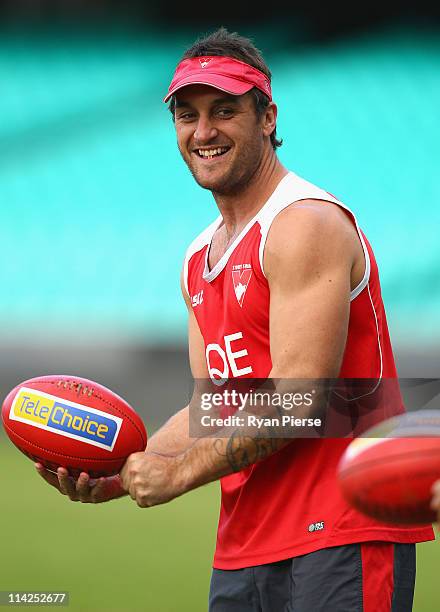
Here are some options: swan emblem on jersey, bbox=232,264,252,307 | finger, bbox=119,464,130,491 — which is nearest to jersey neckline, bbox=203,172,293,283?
swan emblem on jersey, bbox=232,264,252,307

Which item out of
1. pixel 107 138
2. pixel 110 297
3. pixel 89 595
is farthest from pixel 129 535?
pixel 107 138

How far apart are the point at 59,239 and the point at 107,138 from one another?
1.59 metres

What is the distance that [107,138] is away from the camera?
14.1 m

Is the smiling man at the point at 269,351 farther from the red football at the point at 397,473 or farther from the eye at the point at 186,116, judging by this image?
the red football at the point at 397,473

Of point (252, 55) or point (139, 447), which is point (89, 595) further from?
point (252, 55)

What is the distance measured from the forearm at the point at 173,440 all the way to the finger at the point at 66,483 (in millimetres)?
264

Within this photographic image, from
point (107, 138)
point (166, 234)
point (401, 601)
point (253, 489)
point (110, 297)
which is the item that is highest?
point (107, 138)

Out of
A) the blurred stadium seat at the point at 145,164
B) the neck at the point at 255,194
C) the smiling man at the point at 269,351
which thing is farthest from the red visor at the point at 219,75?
the blurred stadium seat at the point at 145,164

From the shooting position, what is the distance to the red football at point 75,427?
3133 mm

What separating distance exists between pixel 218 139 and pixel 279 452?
3.14ft

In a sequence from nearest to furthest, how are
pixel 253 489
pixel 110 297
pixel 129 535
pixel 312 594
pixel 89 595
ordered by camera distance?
pixel 312 594 → pixel 253 489 → pixel 89 595 → pixel 129 535 → pixel 110 297

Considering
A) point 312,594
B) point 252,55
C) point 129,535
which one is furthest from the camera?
point 129,535

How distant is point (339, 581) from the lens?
2.79 m

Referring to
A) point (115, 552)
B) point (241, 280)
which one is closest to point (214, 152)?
point (241, 280)
